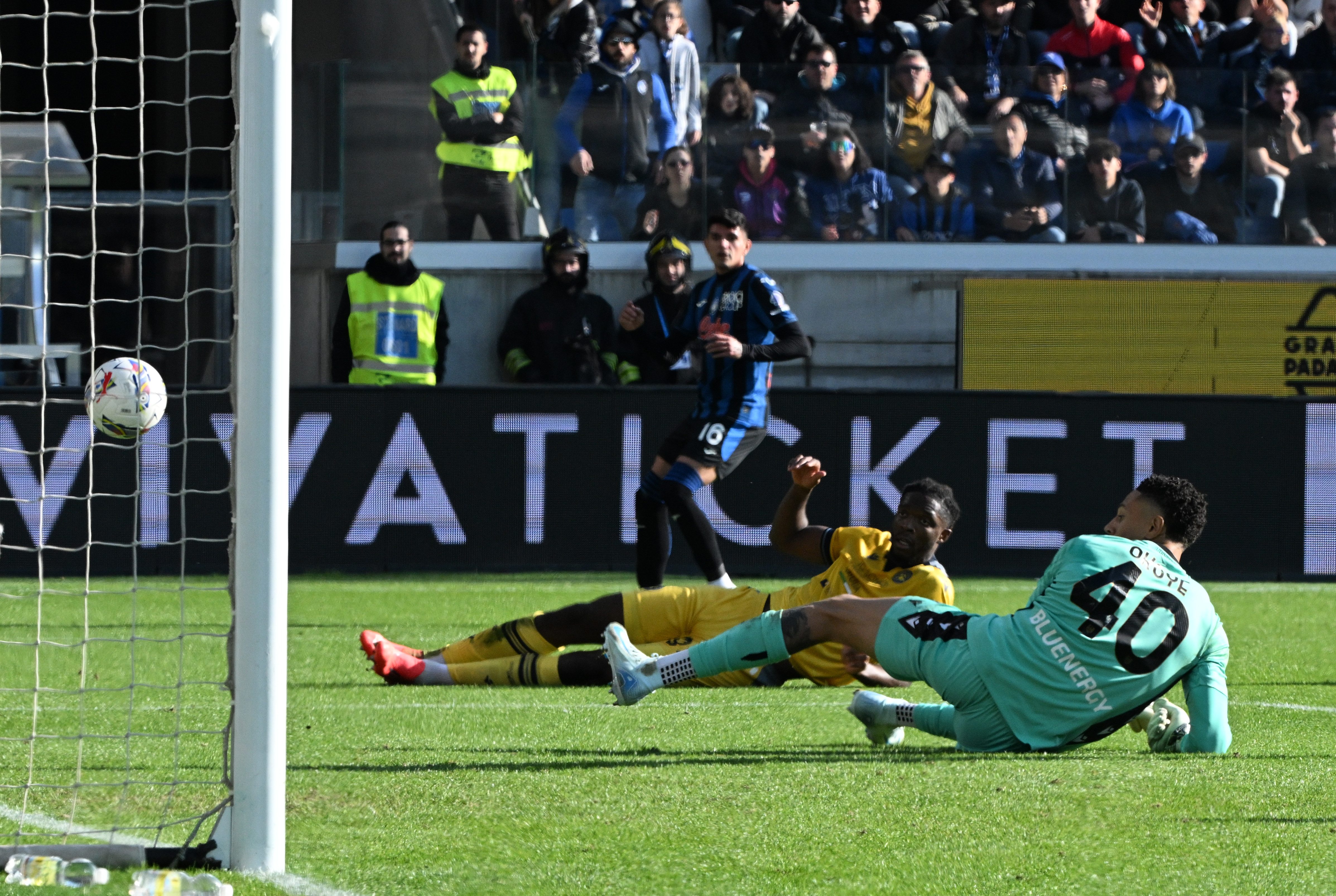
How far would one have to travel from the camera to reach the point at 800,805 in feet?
13.7

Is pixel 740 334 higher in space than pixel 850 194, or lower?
lower

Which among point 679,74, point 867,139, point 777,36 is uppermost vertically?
point 777,36

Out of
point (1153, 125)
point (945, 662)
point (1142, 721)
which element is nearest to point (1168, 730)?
point (1142, 721)

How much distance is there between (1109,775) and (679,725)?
1.56 metres

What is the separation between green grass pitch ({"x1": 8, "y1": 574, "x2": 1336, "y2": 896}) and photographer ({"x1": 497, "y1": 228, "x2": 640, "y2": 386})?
6.34 meters

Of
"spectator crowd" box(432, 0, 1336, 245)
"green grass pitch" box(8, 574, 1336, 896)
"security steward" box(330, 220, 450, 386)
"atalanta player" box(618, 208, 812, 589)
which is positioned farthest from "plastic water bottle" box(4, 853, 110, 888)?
"spectator crowd" box(432, 0, 1336, 245)

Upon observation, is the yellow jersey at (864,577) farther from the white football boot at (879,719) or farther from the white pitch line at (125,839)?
the white pitch line at (125,839)

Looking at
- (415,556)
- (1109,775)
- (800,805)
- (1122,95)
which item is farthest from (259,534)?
(1122,95)

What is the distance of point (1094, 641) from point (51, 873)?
269 centimetres

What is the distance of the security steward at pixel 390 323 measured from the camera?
43.4 feet

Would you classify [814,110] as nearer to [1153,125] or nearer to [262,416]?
[1153,125]

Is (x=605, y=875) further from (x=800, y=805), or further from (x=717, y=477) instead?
→ (x=717, y=477)

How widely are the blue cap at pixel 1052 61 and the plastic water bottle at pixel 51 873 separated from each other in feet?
41.8

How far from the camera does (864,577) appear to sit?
19.9 ft
